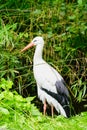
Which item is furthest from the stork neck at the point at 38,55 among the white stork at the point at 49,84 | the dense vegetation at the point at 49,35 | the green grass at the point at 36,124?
the green grass at the point at 36,124

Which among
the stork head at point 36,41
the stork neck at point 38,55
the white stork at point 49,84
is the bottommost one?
the white stork at point 49,84

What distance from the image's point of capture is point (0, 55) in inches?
244

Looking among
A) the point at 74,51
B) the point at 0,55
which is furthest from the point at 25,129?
the point at 74,51

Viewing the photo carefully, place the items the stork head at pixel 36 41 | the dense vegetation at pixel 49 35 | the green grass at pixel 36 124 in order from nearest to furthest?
the green grass at pixel 36 124 → the dense vegetation at pixel 49 35 → the stork head at pixel 36 41

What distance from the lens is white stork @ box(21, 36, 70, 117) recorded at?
6268 millimetres

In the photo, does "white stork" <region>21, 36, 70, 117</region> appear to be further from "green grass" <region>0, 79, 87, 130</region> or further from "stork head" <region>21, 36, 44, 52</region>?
"green grass" <region>0, 79, 87, 130</region>

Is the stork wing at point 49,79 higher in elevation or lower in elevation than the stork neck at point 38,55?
lower

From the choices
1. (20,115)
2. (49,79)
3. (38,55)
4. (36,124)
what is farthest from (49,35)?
(36,124)

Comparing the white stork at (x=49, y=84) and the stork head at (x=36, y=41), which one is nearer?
the white stork at (x=49, y=84)

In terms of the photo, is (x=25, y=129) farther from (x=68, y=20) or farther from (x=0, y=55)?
(x=68, y=20)

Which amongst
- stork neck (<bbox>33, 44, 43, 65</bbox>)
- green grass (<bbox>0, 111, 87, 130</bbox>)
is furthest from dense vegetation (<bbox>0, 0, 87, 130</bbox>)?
green grass (<bbox>0, 111, 87, 130</bbox>)

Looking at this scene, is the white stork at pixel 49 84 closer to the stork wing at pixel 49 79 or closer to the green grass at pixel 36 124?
the stork wing at pixel 49 79

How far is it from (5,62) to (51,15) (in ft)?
3.48

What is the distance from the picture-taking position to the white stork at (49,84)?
6.27 m
